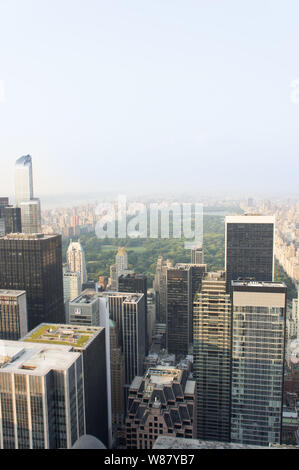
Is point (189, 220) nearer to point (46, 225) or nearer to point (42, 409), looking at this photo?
point (46, 225)

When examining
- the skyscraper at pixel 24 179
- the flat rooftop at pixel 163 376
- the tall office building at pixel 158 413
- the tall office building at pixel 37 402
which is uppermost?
the skyscraper at pixel 24 179

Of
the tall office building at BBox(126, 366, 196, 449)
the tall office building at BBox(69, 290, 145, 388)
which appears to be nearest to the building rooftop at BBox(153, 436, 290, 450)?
the tall office building at BBox(126, 366, 196, 449)

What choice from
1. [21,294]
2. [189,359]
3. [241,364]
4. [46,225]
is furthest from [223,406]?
[46,225]

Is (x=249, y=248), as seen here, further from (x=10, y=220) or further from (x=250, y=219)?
(x=10, y=220)

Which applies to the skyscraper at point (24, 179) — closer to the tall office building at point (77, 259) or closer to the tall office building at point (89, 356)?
the tall office building at point (77, 259)

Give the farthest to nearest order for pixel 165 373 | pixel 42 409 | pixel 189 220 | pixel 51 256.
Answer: pixel 51 256
pixel 189 220
pixel 165 373
pixel 42 409

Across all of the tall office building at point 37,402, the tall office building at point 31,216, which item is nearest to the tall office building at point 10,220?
the tall office building at point 31,216
